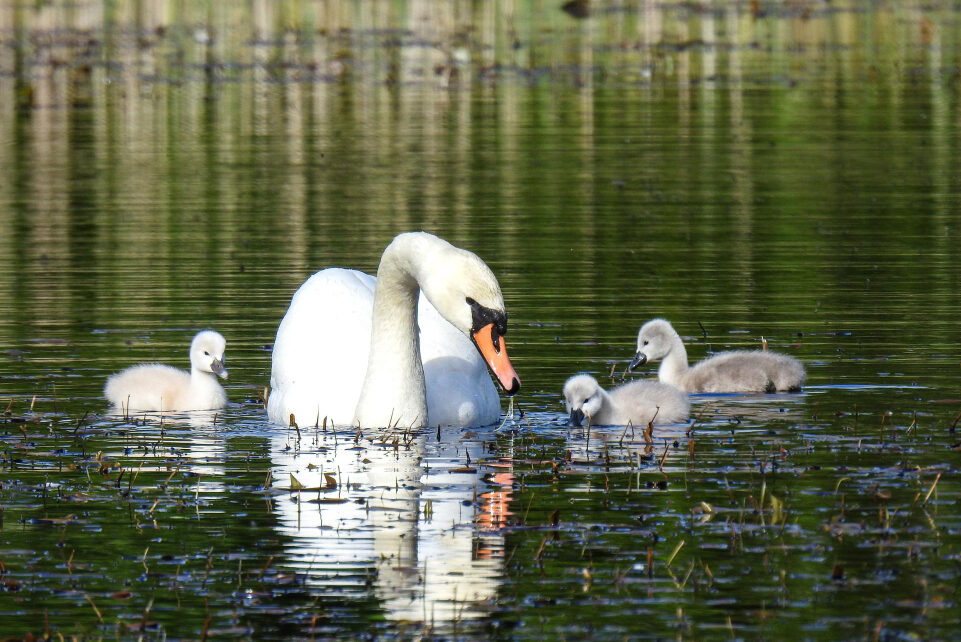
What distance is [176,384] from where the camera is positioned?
38.5 feet

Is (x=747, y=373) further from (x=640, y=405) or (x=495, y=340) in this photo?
(x=495, y=340)

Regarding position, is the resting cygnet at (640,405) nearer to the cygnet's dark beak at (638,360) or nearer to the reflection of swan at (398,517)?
the reflection of swan at (398,517)

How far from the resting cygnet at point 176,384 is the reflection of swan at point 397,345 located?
0.39 m

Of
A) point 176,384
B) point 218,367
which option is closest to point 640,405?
point 218,367

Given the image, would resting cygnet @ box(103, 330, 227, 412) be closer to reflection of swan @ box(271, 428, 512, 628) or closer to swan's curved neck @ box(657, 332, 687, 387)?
reflection of swan @ box(271, 428, 512, 628)

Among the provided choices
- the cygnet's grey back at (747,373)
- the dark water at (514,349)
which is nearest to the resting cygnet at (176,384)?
the dark water at (514,349)

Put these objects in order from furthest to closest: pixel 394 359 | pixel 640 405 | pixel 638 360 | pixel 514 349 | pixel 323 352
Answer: pixel 514 349 → pixel 638 360 → pixel 323 352 → pixel 640 405 → pixel 394 359

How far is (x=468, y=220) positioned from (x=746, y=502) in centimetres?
1176

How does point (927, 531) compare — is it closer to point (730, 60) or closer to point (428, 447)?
point (428, 447)

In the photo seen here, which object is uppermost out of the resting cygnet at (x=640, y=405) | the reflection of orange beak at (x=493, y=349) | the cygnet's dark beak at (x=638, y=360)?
the reflection of orange beak at (x=493, y=349)

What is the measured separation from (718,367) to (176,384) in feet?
11.6

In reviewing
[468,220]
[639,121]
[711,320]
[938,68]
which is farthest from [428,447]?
[938,68]

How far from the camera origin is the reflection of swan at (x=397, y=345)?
966 centimetres

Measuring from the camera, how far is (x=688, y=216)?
20281 millimetres
